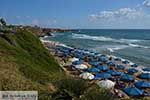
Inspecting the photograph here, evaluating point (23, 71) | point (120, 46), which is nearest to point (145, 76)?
point (23, 71)

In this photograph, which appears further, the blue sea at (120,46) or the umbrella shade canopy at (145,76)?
the blue sea at (120,46)

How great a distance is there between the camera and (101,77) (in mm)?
30391

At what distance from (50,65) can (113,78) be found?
9675mm

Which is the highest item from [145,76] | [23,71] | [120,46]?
[23,71]

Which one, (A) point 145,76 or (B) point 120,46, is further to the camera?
(B) point 120,46

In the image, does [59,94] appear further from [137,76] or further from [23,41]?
[137,76]

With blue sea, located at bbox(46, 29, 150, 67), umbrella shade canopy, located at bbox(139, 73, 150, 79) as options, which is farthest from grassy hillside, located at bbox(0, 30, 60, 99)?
blue sea, located at bbox(46, 29, 150, 67)

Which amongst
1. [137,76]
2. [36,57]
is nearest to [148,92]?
[137,76]

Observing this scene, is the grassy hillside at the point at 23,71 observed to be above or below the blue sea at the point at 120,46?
above

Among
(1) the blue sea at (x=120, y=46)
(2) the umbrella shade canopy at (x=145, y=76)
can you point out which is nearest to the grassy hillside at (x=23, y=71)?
(2) the umbrella shade canopy at (x=145, y=76)

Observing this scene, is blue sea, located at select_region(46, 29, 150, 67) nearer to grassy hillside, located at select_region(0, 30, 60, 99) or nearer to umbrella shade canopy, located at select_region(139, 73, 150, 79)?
umbrella shade canopy, located at select_region(139, 73, 150, 79)

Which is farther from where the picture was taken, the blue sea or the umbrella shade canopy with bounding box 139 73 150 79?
the blue sea

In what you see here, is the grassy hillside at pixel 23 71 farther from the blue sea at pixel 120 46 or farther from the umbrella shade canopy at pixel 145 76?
the blue sea at pixel 120 46

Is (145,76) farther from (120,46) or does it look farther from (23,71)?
(120,46)
